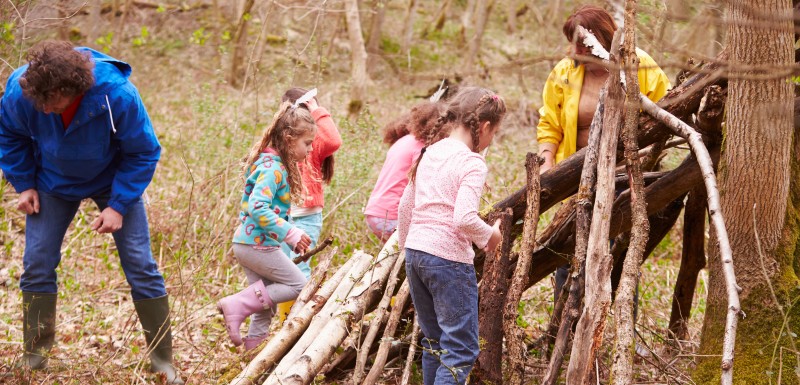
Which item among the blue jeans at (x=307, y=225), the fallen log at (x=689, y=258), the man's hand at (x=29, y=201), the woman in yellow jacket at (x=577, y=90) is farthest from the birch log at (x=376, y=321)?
the man's hand at (x=29, y=201)

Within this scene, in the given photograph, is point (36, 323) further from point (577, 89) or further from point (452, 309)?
point (577, 89)

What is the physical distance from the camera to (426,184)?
11.6ft

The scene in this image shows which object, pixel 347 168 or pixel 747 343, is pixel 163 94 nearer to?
pixel 347 168

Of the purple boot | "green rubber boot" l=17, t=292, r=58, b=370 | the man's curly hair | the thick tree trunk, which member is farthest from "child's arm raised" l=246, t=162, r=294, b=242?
the thick tree trunk

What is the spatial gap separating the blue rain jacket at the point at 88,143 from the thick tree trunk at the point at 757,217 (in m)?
2.99

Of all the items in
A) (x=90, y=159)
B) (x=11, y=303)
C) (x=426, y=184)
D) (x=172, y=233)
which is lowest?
Answer: (x=11, y=303)

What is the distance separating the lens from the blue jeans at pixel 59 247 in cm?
434

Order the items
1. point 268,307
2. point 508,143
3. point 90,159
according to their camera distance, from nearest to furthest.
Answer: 1. point 90,159
2. point 268,307
3. point 508,143

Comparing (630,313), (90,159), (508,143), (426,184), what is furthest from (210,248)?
(508,143)

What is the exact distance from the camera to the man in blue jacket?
4156 mm

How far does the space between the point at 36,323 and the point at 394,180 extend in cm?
227

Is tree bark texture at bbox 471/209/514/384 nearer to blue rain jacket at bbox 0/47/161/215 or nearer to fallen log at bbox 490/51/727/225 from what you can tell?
fallen log at bbox 490/51/727/225

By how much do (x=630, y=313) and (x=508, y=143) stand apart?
324 inches

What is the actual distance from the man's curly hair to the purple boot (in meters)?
1.43
